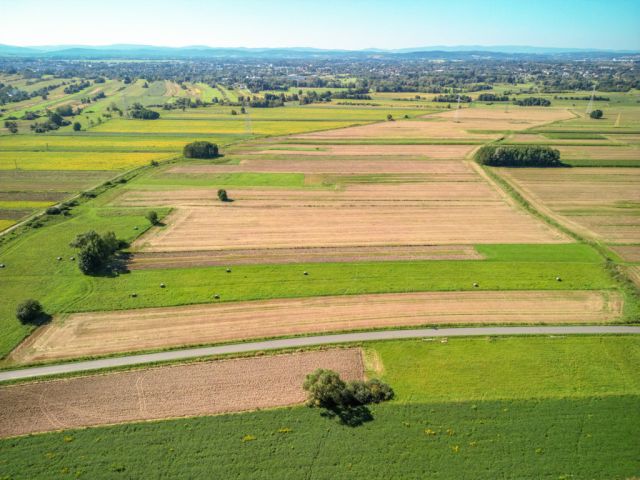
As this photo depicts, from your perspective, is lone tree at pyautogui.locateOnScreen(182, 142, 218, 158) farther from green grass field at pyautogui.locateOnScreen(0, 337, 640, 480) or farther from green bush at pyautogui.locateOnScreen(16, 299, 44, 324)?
green grass field at pyautogui.locateOnScreen(0, 337, 640, 480)

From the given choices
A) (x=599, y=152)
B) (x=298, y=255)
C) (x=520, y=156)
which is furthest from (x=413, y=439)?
(x=599, y=152)

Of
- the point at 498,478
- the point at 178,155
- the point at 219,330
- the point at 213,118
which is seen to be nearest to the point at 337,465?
the point at 498,478

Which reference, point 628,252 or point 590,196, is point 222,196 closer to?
point 628,252

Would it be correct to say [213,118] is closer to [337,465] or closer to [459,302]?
[459,302]

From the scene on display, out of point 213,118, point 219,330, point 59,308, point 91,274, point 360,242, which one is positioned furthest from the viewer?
point 213,118

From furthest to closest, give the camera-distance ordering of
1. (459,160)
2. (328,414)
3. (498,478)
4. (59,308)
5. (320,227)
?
(459,160) < (320,227) < (59,308) < (328,414) < (498,478)

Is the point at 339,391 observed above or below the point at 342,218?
above
